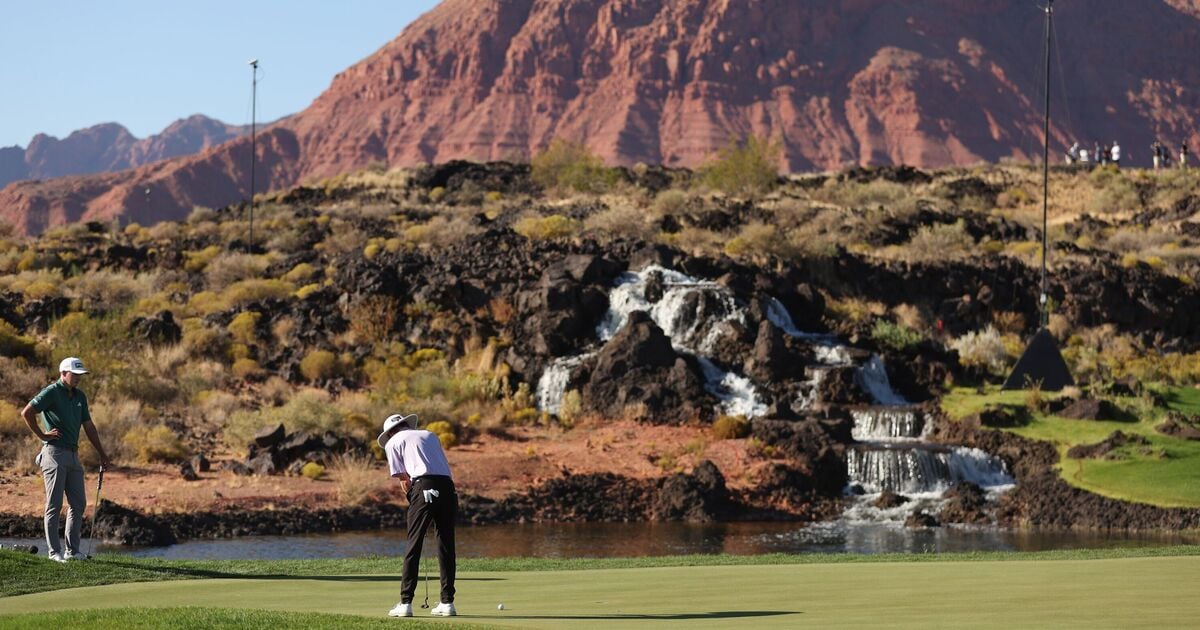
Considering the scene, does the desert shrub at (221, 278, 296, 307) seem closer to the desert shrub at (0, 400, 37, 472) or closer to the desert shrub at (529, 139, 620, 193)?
the desert shrub at (0, 400, 37, 472)

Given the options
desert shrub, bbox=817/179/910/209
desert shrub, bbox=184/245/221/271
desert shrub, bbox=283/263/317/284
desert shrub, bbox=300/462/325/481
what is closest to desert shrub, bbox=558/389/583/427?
desert shrub, bbox=300/462/325/481

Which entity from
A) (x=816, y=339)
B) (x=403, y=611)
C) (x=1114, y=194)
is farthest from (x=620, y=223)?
(x=403, y=611)

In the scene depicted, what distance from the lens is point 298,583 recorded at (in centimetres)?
1620

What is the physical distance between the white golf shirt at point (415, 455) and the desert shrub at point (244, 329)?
3336 cm

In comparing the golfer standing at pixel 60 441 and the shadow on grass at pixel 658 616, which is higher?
the golfer standing at pixel 60 441

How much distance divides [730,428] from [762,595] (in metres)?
23.8

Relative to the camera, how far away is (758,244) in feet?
177

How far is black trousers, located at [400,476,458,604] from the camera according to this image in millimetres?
12453

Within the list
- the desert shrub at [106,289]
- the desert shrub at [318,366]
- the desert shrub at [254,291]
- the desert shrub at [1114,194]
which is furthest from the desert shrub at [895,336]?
the desert shrub at [1114,194]

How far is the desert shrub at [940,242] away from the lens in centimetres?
5707

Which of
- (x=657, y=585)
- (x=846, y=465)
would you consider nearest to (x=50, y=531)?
(x=657, y=585)

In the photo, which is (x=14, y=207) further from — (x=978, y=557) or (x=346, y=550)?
(x=978, y=557)

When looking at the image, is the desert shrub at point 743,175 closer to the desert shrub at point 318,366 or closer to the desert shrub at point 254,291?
the desert shrub at point 254,291

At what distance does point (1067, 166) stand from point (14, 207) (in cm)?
10637
